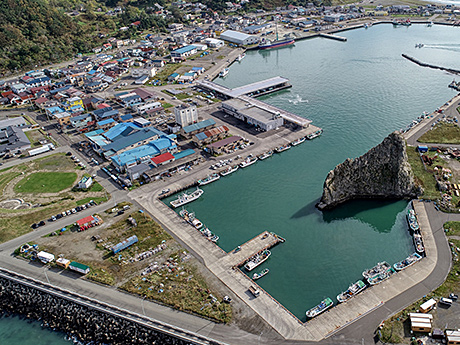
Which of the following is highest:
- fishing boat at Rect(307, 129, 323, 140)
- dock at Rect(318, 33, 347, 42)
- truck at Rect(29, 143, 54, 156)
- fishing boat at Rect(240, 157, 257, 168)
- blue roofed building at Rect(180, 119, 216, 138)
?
dock at Rect(318, 33, 347, 42)

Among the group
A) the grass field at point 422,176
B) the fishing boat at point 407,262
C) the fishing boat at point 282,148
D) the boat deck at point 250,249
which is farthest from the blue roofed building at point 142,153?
the grass field at point 422,176

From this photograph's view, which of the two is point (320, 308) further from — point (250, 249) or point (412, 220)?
point (412, 220)

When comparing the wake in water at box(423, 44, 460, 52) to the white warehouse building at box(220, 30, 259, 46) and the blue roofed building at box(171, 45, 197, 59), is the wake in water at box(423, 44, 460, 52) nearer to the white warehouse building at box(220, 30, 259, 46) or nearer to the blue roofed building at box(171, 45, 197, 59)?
the white warehouse building at box(220, 30, 259, 46)

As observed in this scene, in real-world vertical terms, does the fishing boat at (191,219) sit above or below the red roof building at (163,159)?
below

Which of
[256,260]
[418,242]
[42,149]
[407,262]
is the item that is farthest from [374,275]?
[42,149]

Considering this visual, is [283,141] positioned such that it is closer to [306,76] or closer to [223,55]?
[306,76]

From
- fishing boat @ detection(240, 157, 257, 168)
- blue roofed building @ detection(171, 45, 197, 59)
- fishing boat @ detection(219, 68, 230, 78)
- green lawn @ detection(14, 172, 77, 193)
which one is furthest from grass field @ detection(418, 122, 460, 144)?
blue roofed building @ detection(171, 45, 197, 59)

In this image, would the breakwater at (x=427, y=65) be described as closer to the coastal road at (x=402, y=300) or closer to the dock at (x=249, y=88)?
the dock at (x=249, y=88)
